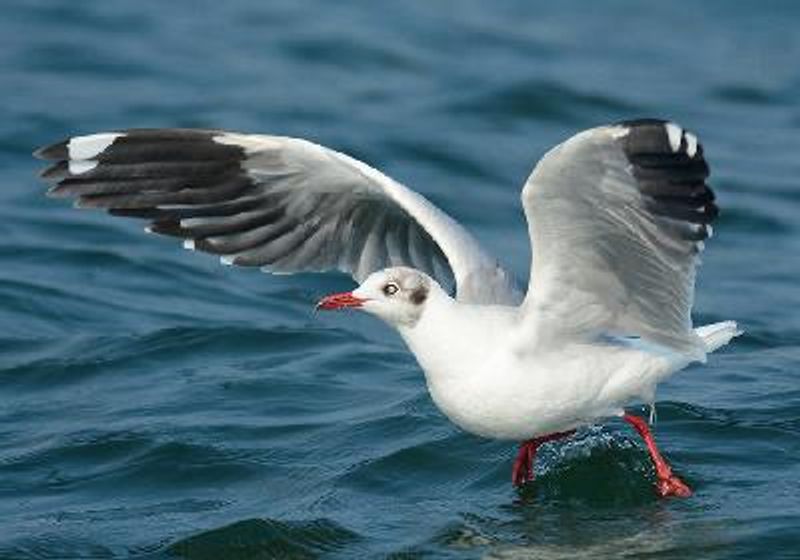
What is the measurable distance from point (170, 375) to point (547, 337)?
3.86 m

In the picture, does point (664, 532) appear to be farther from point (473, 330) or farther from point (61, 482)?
point (61, 482)

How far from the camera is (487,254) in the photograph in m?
9.98

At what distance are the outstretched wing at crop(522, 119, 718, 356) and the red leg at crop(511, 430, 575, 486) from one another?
806mm

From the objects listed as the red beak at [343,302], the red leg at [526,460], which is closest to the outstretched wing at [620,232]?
the red beak at [343,302]

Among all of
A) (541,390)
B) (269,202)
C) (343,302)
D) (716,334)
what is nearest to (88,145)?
(269,202)

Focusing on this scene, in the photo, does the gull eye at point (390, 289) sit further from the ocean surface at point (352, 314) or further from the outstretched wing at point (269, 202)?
the ocean surface at point (352, 314)

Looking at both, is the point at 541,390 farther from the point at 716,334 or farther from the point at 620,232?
the point at 716,334

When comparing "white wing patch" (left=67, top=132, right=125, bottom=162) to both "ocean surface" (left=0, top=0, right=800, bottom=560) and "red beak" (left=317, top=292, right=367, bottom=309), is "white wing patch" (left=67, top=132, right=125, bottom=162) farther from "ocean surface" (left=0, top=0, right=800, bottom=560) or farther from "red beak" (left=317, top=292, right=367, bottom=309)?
"ocean surface" (left=0, top=0, right=800, bottom=560)

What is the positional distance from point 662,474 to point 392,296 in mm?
1528

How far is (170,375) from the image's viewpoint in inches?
491

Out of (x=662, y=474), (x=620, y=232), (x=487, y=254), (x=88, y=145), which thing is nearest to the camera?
(x=620, y=232)

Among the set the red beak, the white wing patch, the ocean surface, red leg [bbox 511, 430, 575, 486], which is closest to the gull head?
the red beak

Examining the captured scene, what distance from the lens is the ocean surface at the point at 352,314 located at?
957 centimetres

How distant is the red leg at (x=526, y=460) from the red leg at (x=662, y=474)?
1.13 ft
